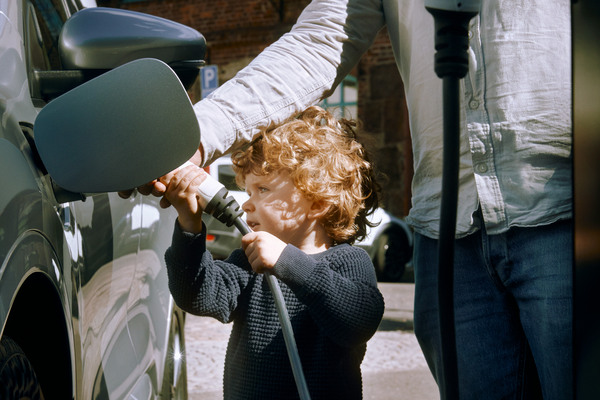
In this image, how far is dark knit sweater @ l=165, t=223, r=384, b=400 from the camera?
172cm

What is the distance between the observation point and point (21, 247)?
1247mm

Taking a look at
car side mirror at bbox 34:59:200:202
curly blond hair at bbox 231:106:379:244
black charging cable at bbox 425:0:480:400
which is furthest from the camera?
curly blond hair at bbox 231:106:379:244

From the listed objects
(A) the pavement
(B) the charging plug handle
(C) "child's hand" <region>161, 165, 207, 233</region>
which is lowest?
(A) the pavement

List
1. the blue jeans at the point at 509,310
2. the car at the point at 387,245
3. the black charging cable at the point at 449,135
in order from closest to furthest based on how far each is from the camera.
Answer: the black charging cable at the point at 449,135 → the blue jeans at the point at 509,310 → the car at the point at 387,245

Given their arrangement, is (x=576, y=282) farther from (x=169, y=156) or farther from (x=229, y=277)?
(x=229, y=277)

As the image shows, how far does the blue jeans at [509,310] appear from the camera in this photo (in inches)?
52.1

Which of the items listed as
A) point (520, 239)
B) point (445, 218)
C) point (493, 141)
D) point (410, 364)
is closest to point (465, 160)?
point (493, 141)

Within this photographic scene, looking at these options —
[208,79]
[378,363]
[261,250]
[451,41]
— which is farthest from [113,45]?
[208,79]

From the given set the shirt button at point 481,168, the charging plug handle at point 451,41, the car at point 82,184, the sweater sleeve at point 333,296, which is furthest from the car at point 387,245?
the charging plug handle at point 451,41

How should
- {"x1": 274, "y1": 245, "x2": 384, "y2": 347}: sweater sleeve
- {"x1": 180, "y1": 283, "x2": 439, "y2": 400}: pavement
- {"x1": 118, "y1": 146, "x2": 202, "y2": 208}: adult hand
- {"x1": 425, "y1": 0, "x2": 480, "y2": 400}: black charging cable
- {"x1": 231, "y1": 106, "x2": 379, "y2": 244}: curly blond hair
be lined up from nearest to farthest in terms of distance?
{"x1": 425, "y1": 0, "x2": 480, "y2": 400}: black charging cable
{"x1": 118, "y1": 146, "x2": 202, "y2": 208}: adult hand
{"x1": 274, "y1": 245, "x2": 384, "y2": 347}: sweater sleeve
{"x1": 231, "y1": 106, "x2": 379, "y2": 244}: curly blond hair
{"x1": 180, "y1": 283, "x2": 439, "y2": 400}: pavement

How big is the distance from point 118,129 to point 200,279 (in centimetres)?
72

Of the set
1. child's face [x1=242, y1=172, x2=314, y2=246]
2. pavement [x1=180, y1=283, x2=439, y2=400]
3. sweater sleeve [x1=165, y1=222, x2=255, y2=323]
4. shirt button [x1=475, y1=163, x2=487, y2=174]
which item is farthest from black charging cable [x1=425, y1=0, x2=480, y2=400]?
pavement [x1=180, y1=283, x2=439, y2=400]

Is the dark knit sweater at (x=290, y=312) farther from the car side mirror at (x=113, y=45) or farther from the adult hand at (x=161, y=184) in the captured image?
the car side mirror at (x=113, y=45)

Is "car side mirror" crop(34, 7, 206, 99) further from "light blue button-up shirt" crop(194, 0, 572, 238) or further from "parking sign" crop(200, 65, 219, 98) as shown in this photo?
"parking sign" crop(200, 65, 219, 98)
